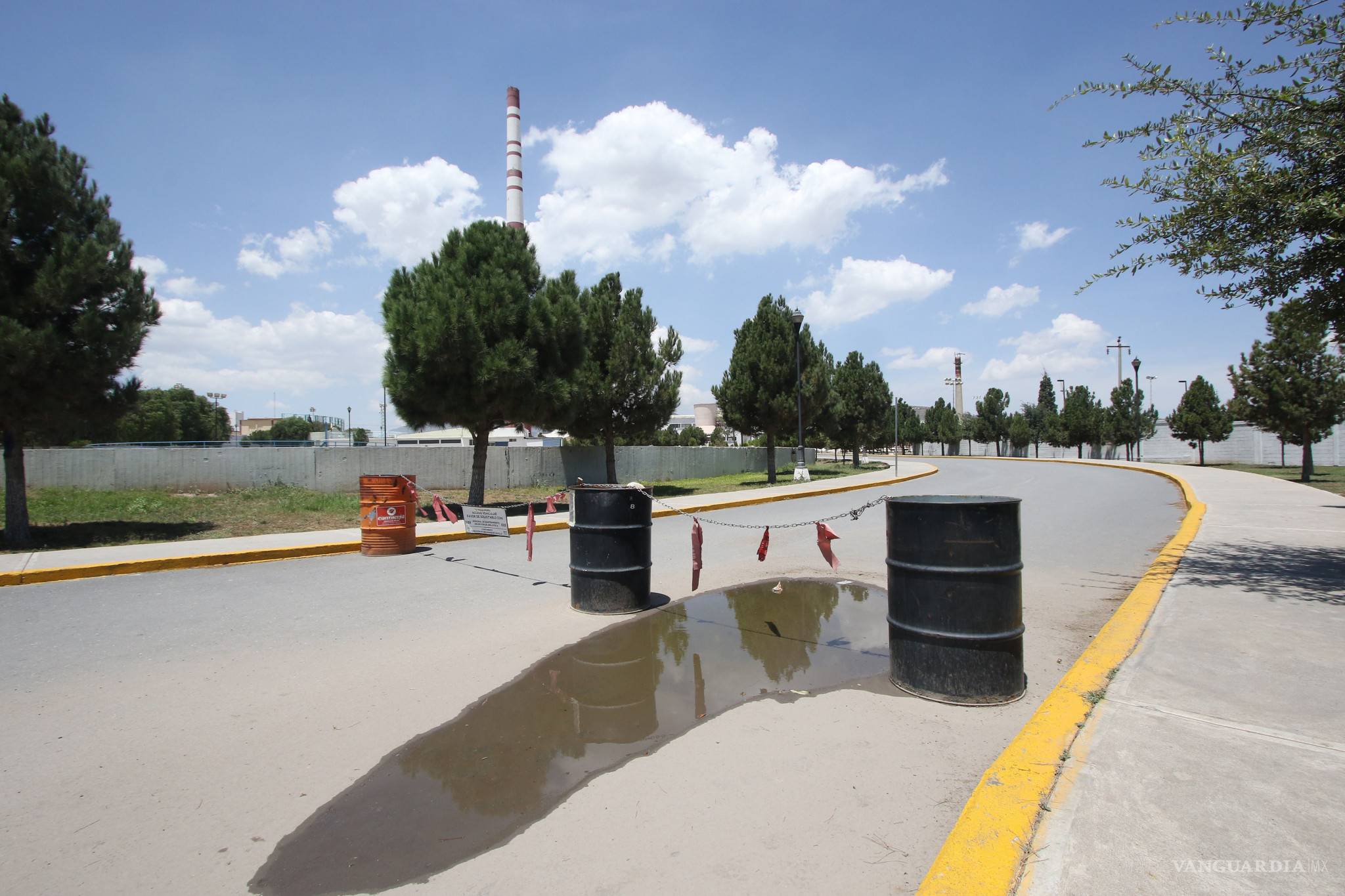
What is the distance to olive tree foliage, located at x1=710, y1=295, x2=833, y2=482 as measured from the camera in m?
27.7

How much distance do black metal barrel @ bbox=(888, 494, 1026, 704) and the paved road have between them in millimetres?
185

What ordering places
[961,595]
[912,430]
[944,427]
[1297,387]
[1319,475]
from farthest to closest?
[944,427]
[912,430]
[1319,475]
[1297,387]
[961,595]

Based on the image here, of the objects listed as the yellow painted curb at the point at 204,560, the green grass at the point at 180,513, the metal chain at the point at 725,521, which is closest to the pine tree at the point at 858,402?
the green grass at the point at 180,513

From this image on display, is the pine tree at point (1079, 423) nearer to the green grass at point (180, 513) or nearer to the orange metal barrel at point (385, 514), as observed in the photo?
the green grass at point (180, 513)

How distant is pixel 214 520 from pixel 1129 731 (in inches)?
619

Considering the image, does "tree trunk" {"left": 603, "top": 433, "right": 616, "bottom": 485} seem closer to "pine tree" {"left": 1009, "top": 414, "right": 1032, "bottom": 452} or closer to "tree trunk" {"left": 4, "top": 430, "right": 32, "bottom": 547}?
"tree trunk" {"left": 4, "top": 430, "right": 32, "bottom": 547}

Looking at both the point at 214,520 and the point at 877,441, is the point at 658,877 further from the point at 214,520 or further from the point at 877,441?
the point at 877,441

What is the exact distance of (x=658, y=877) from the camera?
257cm

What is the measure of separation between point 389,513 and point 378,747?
23.0 ft

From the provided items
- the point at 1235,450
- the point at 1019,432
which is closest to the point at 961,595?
the point at 1235,450

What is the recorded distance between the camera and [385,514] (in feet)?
33.8

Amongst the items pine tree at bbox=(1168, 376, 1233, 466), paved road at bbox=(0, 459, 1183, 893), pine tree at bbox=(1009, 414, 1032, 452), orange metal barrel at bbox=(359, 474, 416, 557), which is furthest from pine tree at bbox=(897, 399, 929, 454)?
paved road at bbox=(0, 459, 1183, 893)

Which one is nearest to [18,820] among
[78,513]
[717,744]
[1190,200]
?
[717,744]

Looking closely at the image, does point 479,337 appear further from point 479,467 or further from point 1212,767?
point 1212,767
